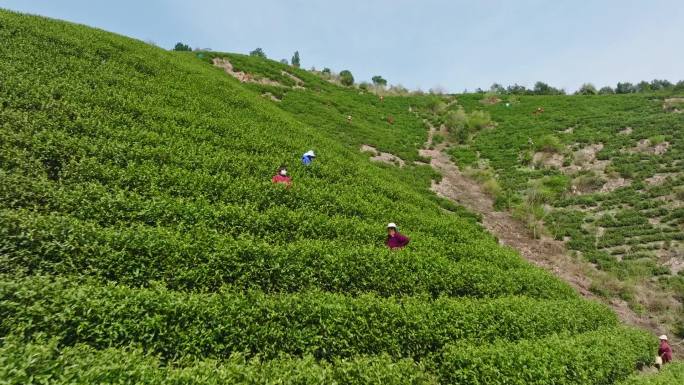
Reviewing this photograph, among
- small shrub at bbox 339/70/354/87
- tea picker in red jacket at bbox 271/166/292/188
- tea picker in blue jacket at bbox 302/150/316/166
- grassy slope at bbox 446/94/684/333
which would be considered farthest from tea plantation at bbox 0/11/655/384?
small shrub at bbox 339/70/354/87

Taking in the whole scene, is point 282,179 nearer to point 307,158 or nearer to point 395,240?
point 307,158

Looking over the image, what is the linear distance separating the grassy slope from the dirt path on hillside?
84 cm

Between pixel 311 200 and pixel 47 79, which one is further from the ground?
pixel 47 79

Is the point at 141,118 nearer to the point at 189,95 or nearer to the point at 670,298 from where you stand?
the point at 189,95

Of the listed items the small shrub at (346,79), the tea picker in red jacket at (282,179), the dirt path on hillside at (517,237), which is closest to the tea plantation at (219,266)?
the tea picker in red jacket at (282,179)

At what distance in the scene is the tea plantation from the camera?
28.7 feet

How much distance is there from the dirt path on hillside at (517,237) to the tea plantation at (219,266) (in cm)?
288

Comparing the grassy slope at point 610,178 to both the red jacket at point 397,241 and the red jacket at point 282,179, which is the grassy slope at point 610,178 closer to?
the red jacket at point 397,241

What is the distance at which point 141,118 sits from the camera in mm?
20000

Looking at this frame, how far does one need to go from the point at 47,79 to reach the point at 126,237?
12697 mm

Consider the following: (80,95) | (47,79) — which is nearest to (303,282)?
(80,95)

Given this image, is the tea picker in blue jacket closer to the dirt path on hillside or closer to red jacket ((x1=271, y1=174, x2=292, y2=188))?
red jacket ((x1=271, y1=174, x2=292, y2=188))

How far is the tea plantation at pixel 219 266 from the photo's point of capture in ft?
28.7

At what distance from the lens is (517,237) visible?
2608cm
